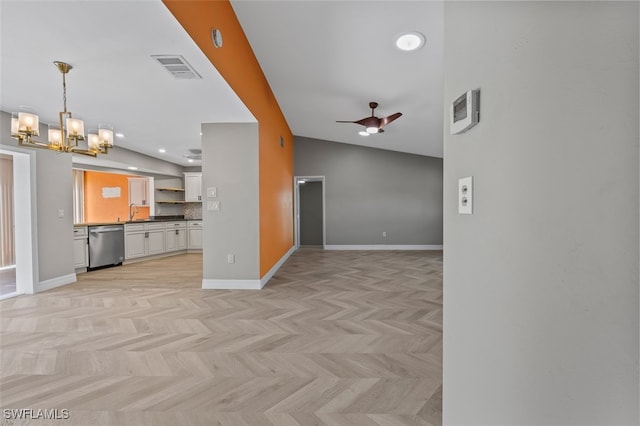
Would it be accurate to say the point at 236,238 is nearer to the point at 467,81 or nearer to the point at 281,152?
the point at 281,152

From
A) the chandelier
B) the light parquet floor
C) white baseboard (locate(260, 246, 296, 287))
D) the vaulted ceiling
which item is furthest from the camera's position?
white baseboard (locate(260, 246, 296, 287))

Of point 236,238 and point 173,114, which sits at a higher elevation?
point 173,114

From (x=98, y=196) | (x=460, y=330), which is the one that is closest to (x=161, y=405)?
(x=460, y=330)

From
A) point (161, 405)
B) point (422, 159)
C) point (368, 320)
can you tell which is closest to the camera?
point (161, 405)

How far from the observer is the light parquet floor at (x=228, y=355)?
5.68 feet

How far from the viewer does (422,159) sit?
7961 millimetres

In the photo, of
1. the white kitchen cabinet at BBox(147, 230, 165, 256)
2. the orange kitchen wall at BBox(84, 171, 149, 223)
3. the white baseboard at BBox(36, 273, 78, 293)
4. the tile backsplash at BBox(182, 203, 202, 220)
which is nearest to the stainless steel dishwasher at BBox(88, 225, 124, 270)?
the white kitchen cabinet at BBox(147, 230, 165, 256)

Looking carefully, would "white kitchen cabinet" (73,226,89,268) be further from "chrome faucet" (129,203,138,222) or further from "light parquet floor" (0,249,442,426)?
"chrome faucet" (129,203,138,222)

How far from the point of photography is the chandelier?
287 cm

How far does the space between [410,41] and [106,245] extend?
249 inches

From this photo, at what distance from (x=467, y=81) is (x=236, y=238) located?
3.70m

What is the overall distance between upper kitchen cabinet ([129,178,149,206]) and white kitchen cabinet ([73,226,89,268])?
2.74 metres

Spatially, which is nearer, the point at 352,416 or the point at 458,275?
the point at 458,275


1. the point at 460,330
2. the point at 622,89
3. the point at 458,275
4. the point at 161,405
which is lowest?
the point at 161,405
